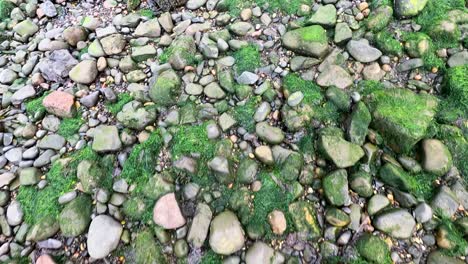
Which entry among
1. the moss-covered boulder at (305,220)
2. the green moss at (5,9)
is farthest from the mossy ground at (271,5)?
the green moss at (5,9)

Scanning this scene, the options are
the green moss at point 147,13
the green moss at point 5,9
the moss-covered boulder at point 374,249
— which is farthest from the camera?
the green moss at point 5,9

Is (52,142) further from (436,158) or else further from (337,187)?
(436,158)

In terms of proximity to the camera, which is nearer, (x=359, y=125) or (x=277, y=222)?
(x=277, y=222)

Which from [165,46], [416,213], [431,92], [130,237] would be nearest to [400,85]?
[431,92]

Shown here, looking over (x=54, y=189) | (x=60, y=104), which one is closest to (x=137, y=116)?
(x=60, y=104)

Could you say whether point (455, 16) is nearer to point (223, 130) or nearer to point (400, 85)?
point (400, 85)

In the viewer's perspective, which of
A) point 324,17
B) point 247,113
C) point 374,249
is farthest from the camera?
point 324,17

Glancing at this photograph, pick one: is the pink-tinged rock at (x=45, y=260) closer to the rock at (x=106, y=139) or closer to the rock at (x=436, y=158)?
the rock at (x=106, y=139)
